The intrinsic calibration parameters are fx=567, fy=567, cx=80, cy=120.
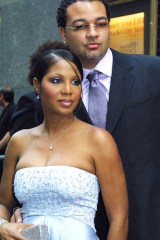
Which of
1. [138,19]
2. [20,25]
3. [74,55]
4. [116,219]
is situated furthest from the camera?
[20,25]

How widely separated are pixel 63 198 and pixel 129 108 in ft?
2.55

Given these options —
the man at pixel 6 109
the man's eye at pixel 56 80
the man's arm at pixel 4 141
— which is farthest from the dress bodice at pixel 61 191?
the man at pixel 6 109

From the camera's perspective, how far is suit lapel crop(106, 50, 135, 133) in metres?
3.71

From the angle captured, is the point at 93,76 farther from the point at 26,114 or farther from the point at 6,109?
the point at 6,109

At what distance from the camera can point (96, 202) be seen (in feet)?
11.5

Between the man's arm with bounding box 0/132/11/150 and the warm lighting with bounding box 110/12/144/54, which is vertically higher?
the warm lighting with bounding box 110/12/144/54

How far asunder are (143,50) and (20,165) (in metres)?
5.21

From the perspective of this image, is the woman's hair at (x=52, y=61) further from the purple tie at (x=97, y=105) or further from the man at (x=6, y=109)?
the man at (x=6, y=109)

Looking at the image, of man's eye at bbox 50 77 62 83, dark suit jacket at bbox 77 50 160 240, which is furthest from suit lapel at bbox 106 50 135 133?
man's eye at bbox 50 77 62 83

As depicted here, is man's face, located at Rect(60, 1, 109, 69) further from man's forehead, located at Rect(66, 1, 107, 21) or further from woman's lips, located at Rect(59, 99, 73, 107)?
woman's lips, located at Rect(59, 99, 73, 107)

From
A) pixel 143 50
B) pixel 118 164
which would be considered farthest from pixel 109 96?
pixel 143 50

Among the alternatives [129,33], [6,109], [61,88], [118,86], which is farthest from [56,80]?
[129,33]

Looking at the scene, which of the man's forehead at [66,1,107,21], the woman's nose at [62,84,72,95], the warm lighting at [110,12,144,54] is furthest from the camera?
the warm lighting at [110,12,144,54]

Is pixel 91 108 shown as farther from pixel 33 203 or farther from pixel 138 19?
pixel 138 19
